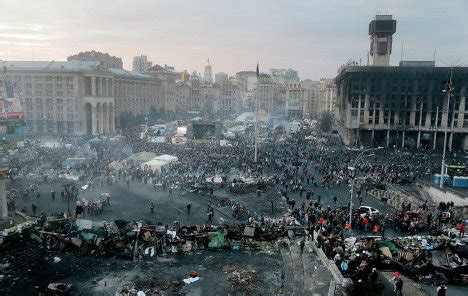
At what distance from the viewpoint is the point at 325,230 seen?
26234 millimetres

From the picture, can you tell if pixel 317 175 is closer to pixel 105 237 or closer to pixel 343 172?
pixel 343 172

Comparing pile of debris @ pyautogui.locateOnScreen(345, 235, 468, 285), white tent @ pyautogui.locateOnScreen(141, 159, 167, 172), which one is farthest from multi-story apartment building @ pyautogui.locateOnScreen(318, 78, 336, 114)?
pile of debris @ pyautogui.locateOnScreen(345, 235, 468, 285)

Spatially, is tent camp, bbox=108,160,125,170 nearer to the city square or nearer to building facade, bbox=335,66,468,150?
the city square

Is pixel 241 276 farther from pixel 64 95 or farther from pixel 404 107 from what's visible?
pixel 64 95

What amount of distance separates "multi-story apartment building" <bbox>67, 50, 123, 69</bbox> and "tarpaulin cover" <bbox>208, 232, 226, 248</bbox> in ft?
326

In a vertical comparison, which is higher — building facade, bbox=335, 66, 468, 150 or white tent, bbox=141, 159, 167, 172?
building facade, bbox=335, 66, 468, 150

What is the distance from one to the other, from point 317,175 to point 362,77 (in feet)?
117

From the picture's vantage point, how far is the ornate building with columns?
87000 millimetres

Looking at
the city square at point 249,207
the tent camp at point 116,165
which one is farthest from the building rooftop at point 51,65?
the tent camp at point 116,165

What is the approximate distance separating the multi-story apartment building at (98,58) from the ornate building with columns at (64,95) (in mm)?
26673

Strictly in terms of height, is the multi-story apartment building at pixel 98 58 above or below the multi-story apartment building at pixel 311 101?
above

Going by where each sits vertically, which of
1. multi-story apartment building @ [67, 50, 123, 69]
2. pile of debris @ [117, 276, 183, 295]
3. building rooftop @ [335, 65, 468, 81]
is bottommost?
pile of debris @ [117, 276, 183, 295]

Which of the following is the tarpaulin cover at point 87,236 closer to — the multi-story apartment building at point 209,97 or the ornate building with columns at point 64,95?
the ornate building with columns at point 64,95

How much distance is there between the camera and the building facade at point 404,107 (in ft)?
237
